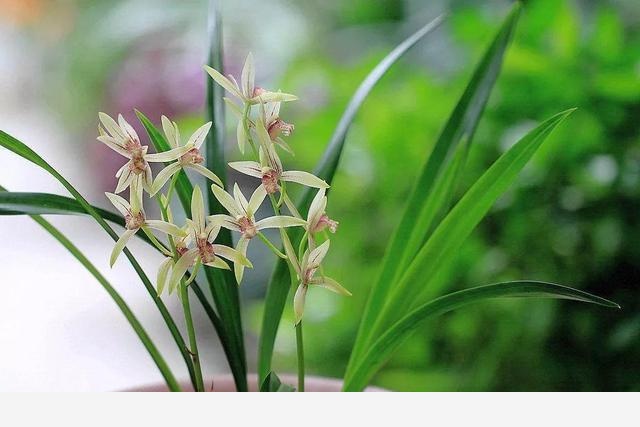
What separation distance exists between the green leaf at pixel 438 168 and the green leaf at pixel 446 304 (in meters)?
0.06

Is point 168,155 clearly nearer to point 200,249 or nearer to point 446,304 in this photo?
point 200,249

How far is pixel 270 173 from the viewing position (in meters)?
0.47

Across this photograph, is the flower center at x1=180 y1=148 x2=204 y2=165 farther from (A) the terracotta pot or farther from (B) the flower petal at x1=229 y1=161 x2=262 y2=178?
(A) the terracotta pot

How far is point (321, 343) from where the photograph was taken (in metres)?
1.14

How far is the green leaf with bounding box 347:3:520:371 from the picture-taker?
64cm

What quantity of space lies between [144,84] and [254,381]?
87cm

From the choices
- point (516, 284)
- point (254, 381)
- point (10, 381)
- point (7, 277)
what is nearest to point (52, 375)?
point (10, 381)

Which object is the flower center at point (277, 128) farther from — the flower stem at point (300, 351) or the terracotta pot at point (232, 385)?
the terracotta pot at point (232, 385)

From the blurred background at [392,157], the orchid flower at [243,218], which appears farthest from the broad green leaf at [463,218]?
the blurred background at [392,157]

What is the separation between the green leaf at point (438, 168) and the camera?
636mm

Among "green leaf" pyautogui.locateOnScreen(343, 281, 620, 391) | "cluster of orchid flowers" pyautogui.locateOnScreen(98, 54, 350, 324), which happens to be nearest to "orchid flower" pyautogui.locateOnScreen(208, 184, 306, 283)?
"cluster of orchid flowers" pyautogui.locateOnScreen(98, 54, 350, 324)

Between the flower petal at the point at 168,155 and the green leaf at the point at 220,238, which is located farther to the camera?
the green leaf at the point at 220,238

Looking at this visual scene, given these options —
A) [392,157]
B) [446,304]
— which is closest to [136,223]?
[446,304]

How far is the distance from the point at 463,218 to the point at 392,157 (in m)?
0.49
